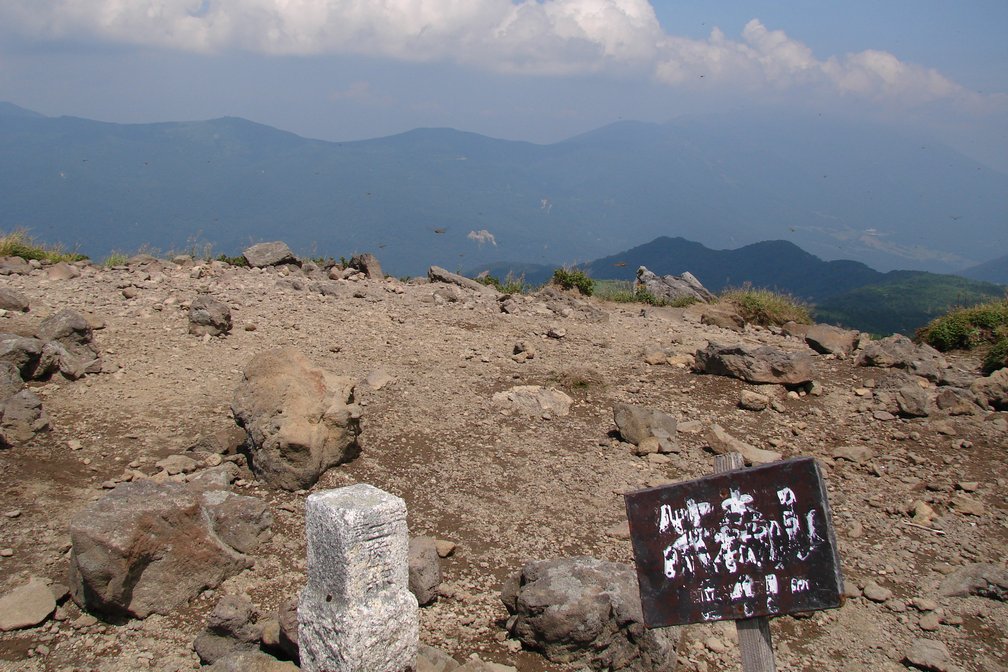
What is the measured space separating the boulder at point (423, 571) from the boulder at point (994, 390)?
812 centimetres

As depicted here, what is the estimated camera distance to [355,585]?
3.98m

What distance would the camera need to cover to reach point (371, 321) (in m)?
11.9

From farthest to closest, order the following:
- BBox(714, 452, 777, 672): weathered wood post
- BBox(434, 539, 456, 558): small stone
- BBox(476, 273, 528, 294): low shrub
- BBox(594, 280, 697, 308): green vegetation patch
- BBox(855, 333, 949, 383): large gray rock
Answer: BBox(594, 280, 697, 308): green vegetation patch
BBox(476, 273, 528, 294): low shrub
BBox(855, 333, 949, 383): large gray rock
BBox(434, 539, 456, 558): small stone
BBox(714, 452, 777, 672): weathered wood post

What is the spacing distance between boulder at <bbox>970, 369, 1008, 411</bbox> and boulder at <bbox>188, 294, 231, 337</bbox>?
412 inches

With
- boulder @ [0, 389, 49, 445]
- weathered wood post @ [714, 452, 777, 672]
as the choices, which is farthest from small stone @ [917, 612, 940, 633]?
boulder @ [0, 389, 49, 445]

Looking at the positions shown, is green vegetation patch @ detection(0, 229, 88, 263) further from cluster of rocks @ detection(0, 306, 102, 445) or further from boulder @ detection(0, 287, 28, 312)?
cluster of rocks @ detection(0, 306, 102, 445)

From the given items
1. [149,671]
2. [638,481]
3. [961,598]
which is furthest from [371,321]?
[961,598]

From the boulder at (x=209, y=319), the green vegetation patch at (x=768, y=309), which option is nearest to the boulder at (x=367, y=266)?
the boulder at (x=209, y=319)

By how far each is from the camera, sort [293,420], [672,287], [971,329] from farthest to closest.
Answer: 1. [672,287]
2. [971,329]
3. [293,420]

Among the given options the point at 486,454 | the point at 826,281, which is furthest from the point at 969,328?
the point at 826,281

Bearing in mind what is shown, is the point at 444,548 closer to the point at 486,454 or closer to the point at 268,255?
the point at 486,454

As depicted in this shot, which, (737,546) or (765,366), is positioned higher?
(737,546)

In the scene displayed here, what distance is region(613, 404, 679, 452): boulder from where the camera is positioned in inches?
336

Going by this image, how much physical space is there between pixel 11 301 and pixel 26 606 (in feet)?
22.8
